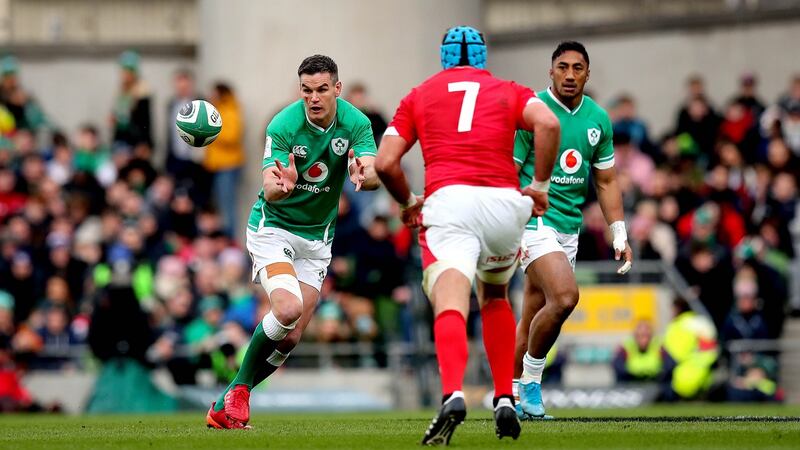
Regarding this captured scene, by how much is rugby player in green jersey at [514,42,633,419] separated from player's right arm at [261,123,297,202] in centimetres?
192

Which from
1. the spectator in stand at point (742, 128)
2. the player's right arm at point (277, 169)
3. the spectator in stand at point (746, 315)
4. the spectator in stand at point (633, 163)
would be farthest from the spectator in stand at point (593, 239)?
the player's right arm at point (277, 169)

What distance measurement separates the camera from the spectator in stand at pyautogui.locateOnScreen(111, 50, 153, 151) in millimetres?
25859

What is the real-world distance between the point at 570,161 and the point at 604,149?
29 cm

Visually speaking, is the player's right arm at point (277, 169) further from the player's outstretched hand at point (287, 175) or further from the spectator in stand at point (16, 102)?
A: the spectator in stand at point (16, 102)

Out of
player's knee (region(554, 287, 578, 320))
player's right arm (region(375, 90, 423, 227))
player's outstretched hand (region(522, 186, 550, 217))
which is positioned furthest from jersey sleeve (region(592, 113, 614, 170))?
player's right arm (region(375, 90, 423, 227))

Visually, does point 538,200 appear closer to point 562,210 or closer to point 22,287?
point 562,210

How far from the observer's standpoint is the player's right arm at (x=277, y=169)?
11.9 m

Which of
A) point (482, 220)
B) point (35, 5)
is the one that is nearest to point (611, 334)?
point (482, 220)

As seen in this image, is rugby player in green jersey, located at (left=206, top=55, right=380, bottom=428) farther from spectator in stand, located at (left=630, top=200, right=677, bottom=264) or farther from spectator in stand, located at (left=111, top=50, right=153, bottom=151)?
spectator in stand, located at (left=111, top=50, right=153, bottom=151)

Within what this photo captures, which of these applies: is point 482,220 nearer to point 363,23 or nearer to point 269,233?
point 269,233

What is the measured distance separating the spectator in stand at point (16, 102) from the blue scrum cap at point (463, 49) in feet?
52.7

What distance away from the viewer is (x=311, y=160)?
12.6 m

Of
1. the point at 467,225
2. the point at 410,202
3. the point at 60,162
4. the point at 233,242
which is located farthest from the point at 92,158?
the point at 467,225

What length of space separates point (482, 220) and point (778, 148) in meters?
12.0
